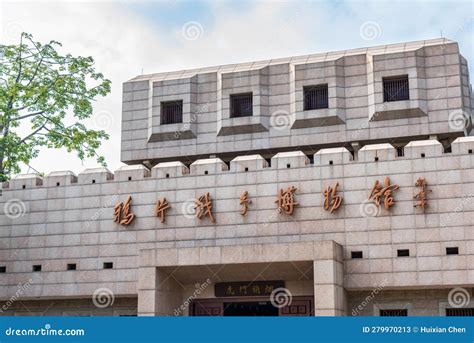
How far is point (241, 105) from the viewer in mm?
24688

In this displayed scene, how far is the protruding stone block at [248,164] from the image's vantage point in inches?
806

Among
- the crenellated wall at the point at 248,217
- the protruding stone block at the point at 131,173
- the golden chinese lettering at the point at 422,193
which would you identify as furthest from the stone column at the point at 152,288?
the golden chinese lettering at the point at 422,193

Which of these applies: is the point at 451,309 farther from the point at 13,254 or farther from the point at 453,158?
the point at 13,254

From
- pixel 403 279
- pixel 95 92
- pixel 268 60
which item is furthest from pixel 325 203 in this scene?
pixel 95 92

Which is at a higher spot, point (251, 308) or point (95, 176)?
point (95, 176)

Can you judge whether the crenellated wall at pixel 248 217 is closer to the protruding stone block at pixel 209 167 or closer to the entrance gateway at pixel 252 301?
the protruding stone block at pixel 209 167

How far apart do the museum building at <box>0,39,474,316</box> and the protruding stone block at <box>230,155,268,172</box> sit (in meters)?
0.04

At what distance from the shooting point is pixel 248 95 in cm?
2461

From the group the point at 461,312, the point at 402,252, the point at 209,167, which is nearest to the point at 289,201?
the point at 209,167

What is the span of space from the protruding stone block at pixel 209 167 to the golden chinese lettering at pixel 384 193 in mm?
4452

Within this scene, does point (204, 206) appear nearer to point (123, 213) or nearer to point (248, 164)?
point (248, 164)

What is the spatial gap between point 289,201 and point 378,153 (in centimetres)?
283

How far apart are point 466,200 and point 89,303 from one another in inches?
450

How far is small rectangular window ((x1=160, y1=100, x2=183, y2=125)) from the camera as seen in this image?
25.2 meters
